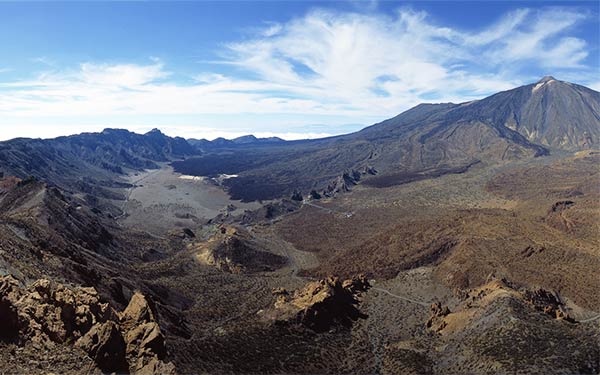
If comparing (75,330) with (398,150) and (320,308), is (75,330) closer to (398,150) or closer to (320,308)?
(320,308)

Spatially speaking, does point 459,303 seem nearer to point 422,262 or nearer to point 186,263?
point 422,262

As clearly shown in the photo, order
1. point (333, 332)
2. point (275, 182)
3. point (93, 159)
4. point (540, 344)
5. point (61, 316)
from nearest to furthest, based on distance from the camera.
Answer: point (61, 316)
point (540, 344)
point (333, 332)
point (275, 182)
point (93, 159)

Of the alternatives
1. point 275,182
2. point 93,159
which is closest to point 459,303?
point 275,182

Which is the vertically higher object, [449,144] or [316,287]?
[449,144]

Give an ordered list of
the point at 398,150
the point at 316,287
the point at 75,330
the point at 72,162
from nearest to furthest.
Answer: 1. the point at 75,330
2. the point at 316,287
3. the point at 72,162
4. the point at 398,150

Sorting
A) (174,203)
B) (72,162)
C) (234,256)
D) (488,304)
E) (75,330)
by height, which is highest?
(72,162)

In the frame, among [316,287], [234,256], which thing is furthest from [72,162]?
[316,287]

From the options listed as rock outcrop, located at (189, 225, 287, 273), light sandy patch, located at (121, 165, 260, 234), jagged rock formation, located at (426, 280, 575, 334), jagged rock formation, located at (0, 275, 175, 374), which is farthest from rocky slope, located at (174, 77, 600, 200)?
jagged rock formation, located at (0, 275, 175, 374)

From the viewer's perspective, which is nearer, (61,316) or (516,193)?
(61,316)
